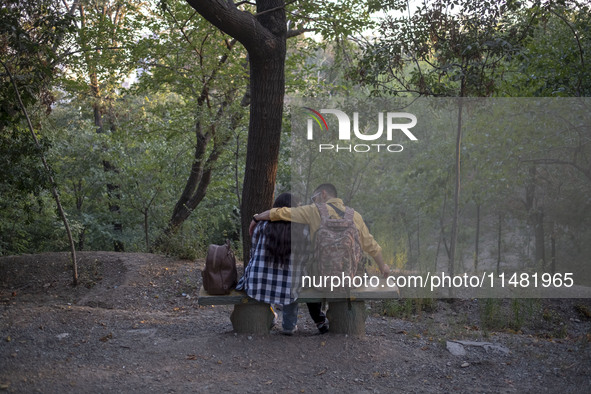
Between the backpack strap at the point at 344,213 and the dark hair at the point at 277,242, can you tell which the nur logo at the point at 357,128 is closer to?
the backpack strap at the point at 344,213

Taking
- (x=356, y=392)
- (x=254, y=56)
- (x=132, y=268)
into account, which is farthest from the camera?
(x=132, y=268)

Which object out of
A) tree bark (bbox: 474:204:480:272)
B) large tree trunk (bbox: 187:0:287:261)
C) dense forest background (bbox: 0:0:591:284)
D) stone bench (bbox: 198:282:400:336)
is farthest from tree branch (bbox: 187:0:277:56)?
tree bark (bbox: 474:204:480:272)

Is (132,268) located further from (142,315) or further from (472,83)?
(472,83)

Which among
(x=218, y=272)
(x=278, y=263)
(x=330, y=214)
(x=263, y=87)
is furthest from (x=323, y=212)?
(x=263, y=87)

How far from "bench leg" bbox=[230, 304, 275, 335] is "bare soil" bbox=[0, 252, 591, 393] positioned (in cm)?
15

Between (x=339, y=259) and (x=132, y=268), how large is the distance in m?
4.80

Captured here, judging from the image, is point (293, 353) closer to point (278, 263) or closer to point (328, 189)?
point (278, 263)

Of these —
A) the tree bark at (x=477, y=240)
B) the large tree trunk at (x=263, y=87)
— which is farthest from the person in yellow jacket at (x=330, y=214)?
the tree bark at (x=477, y=240)

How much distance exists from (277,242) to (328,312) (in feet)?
2.82

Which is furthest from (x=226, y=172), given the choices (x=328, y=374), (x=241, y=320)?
(x=328, y=374)

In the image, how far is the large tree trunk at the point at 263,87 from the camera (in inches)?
247

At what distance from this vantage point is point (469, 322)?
277 inches

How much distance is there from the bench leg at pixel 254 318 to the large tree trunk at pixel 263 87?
1717 millimetres

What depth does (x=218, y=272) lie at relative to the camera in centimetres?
532
